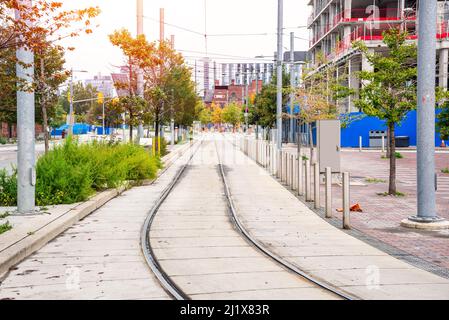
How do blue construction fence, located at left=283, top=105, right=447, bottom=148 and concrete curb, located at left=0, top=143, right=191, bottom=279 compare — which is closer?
concrete curb, located at left=0, top=143, right=191, bottom=279

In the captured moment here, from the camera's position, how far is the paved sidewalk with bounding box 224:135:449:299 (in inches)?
247

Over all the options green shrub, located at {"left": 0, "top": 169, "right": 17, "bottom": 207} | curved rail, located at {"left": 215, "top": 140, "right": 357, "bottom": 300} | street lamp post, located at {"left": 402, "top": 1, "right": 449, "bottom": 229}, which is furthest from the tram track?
street lamp post, located at {"left": 402, "top": 1, "right": 449, "bottom": 229}

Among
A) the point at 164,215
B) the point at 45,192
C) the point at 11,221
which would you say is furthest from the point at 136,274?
the point at 45,192

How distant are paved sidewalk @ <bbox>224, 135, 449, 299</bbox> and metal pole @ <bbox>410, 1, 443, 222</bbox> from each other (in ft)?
5.79

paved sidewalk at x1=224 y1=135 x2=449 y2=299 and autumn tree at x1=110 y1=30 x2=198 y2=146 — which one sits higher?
autumn tree at x1=110 y1=30 x2=198 y2=146

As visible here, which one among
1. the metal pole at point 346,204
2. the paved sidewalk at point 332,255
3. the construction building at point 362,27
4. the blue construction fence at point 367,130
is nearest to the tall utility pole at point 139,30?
the paved sidewalk at point 332,255

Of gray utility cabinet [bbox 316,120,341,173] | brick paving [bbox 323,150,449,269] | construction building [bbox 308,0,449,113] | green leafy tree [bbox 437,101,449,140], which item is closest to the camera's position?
brick paving [bbox 323,150,449,269]

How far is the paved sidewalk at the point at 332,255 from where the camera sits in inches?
247

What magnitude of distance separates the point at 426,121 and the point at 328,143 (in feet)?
24.9

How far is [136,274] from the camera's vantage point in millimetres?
6918

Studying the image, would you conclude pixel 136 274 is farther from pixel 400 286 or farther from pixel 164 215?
pixel 164 215

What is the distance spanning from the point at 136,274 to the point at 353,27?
167ft

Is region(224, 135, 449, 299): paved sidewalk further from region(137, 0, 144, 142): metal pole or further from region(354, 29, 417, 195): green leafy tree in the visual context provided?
region(137, 0, 144, 142): metal pole

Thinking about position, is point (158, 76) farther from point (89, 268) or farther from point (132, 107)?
point (89, 268)
